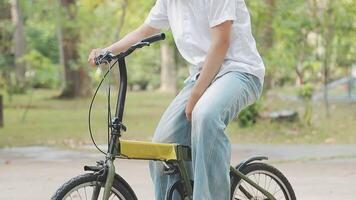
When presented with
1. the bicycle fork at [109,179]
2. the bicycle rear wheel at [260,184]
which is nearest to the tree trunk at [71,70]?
the bicycle rear wheel at [260,184]

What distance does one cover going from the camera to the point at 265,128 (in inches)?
508

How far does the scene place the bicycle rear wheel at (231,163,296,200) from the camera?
4.59 m

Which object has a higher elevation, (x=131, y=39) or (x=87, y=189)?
(x=131, y=39)

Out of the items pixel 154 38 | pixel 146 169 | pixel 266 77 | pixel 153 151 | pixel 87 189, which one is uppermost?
pixel 154 38

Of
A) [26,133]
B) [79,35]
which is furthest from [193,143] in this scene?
[79,35]

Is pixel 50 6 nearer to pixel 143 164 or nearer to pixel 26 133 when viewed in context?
pixel 26 133

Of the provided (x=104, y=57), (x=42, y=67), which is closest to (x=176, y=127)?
(x=104, y=57)

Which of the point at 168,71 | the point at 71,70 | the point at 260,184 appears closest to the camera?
the point at 260,184

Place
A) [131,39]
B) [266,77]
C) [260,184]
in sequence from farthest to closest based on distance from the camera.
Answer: [266,77]
[260,184]
[131,39]

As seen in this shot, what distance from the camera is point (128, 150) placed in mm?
4082

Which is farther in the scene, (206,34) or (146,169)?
(146,169)

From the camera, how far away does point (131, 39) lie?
4.52 meters

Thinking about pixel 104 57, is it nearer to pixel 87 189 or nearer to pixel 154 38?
pixel 154 38

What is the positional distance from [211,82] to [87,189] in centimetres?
87
